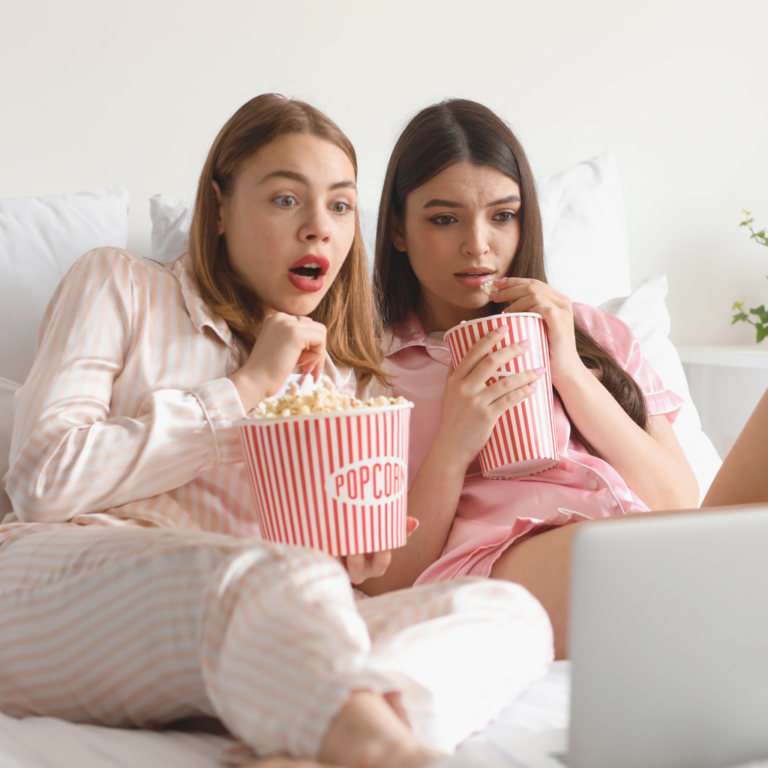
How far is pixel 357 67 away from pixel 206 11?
13.8 inches

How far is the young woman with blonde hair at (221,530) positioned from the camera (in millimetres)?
603

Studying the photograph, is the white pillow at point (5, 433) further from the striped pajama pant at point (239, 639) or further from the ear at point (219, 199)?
the ear at point (219, 199)

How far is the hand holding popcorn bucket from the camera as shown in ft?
2.83

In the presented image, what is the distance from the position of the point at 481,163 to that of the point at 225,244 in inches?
17.0

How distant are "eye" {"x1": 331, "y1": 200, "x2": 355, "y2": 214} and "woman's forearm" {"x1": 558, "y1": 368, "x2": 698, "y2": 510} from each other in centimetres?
41

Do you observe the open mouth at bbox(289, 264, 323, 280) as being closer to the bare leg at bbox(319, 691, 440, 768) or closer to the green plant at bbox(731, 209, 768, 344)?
the bare leg at bbox(319, 691, 440, 768)

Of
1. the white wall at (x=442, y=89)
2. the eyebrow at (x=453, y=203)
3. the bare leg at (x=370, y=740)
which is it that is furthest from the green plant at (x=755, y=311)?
the bare leg at (x=370, y=740)

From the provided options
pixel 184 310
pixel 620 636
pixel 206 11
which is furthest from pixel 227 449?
pixel 206 11

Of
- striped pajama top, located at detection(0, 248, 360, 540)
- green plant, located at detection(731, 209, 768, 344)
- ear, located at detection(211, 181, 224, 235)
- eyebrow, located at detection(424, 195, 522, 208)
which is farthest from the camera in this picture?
green plant, located at detection(731, 209, 768, 344)

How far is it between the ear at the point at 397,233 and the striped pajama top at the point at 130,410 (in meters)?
0.41

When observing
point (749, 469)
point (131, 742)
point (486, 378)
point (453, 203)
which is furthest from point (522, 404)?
point (131, 742)

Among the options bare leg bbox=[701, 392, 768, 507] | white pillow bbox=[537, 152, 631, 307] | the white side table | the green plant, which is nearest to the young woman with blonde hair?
bare leg bbox=[701, 392, 768, 507]

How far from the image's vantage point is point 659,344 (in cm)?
172

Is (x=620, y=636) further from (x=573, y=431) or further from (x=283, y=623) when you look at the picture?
(x=573, y=431)
